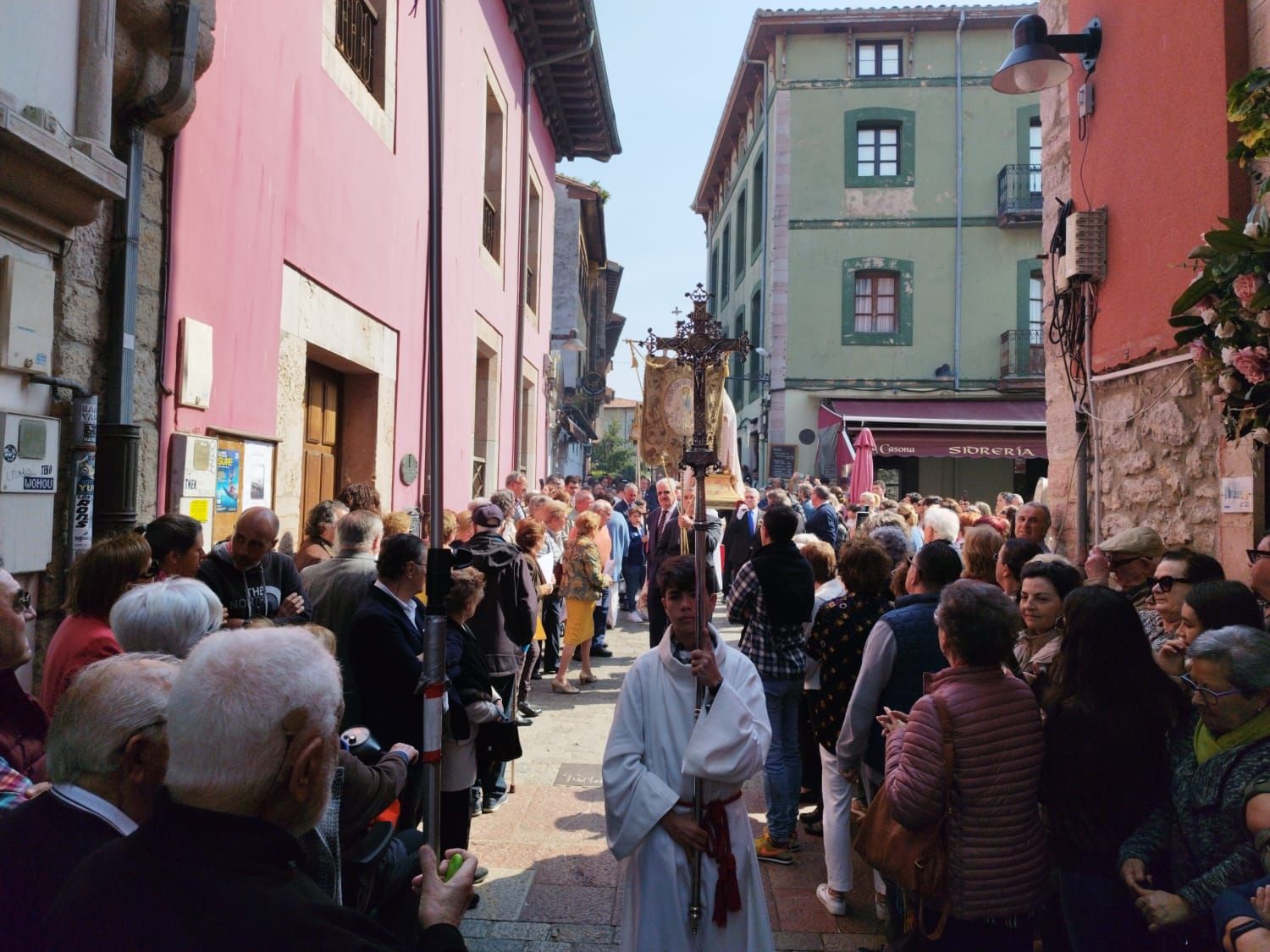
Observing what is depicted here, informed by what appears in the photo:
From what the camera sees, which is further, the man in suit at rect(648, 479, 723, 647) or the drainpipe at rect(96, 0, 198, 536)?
the man in suit at rect(648, 479, 723, 647)

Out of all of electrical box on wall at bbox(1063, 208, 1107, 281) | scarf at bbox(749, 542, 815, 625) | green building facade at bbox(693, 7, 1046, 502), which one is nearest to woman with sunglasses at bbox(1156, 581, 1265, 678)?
scarf at bbox(749, 542, 815, 625)

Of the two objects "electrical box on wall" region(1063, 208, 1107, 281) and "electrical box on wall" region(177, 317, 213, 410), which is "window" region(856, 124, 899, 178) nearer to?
"electrical box on wall" region(1063, 208, 1107, 281)

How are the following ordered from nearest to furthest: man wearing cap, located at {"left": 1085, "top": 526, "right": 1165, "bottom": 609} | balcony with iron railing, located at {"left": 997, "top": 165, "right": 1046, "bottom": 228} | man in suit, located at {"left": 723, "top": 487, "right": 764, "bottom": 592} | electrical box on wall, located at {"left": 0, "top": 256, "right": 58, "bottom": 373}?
electrical box on wall, located at {"left": 0, "top": 256, "right": 58, "bottom": 373}
man wearing cap, located at {"left": 1085, "top": 526, "right": 1165, "bottom": 609}
man in suit, located at {"left": 723, "top": 487, "right": 764, "bottom": 592}
balcony with iron railing, located at {"left": 997, "top": 165, "right": 1046, "bottom": 228}

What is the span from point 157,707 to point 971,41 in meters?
25.1

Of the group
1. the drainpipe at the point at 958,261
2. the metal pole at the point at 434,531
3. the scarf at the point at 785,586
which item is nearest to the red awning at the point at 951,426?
the drainpipe at the point at 958,261

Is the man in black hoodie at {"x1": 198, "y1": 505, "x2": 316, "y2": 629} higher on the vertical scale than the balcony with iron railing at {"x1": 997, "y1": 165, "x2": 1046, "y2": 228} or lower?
lower

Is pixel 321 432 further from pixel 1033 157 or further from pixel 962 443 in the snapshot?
pixel 1033 157

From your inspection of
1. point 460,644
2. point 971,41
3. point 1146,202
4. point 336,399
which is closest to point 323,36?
point 336,399

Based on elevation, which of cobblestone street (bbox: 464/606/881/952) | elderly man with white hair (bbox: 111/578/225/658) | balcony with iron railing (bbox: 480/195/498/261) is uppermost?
balcony with iron railing (bbox: 480/195/498/261)

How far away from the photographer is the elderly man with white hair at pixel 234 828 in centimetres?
134

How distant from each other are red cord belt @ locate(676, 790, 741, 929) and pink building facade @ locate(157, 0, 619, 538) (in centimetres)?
229

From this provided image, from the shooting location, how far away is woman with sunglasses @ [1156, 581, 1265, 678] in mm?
2994

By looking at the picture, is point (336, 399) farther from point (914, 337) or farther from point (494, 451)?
point (914, 337)

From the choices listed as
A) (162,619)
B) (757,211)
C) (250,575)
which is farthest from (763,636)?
(757,211)
